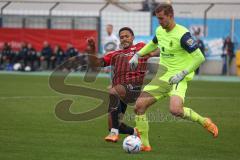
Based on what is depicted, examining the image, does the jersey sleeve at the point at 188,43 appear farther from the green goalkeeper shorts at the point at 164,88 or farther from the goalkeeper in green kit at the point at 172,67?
the green goalkeeper shorts at the point at 164,88

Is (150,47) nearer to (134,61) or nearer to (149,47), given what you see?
(149,47)

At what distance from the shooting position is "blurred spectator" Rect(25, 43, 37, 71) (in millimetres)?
36872

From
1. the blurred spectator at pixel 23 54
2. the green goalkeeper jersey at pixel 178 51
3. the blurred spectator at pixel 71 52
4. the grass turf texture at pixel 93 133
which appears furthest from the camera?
the blurred spectator at pixel 23 54

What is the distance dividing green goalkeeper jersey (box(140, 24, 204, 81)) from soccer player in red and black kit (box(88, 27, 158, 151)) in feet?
2.45

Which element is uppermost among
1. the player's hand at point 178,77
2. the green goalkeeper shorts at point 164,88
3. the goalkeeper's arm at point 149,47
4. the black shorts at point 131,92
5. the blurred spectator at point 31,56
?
the goalkeeper's arm at point 149,47

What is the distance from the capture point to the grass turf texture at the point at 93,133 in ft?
35.2

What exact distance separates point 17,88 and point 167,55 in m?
13.7

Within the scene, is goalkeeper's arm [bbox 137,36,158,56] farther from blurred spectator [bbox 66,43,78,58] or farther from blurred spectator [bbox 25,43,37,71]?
blurred spectator [bbox 25,43,37,71]

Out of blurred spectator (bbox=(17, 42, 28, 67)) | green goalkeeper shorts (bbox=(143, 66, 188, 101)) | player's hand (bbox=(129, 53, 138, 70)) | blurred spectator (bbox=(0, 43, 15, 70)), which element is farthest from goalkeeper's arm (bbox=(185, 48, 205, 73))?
blurred spectator (bbox=(0, 43, 15, 70))

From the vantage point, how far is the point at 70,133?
43.4 feet

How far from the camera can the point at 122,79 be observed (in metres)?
12.6

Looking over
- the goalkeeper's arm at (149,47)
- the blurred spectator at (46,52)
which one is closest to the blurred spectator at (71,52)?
the blurred spectator at (46,52)

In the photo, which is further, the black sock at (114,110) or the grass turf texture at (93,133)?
the black sock at (114,110)

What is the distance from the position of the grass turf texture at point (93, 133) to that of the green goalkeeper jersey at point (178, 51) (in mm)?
1309
